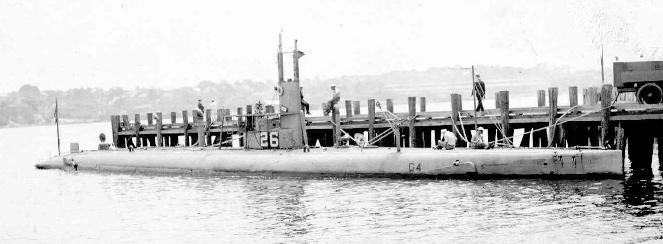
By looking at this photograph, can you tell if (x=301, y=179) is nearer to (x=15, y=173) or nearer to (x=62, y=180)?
(x=62, y=180)

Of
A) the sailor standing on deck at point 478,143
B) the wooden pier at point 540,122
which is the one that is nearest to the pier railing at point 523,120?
the wooden pier at point 540,122

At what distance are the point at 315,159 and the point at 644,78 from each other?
12791mm

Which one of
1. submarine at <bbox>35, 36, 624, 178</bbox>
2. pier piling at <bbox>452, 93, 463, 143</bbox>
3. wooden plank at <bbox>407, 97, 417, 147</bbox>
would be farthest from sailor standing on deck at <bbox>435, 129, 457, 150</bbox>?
wooden plank at <bbox>407, 97, 417, 147</bbox>

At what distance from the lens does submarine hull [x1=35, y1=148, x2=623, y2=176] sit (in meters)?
27.9

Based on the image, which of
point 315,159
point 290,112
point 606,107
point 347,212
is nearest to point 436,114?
point 315,159

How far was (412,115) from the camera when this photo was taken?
35750mm

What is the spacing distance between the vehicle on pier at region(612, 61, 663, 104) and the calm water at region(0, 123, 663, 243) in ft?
9.86

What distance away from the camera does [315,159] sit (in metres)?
33.2

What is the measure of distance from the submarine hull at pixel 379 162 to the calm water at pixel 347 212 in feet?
1.67

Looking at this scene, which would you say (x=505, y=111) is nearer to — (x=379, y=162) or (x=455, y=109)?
(x=455, y=109)

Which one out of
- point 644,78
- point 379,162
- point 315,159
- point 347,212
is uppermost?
point 644,78

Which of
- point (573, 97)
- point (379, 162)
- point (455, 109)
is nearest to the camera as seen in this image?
point (379, 162)

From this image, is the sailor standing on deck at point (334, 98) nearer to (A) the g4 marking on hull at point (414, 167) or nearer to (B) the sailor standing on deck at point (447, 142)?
(B) the sailor standing on deck at point (447, 142)

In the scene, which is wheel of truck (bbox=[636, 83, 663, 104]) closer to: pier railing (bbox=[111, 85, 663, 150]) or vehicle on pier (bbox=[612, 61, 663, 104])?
vehicle on pier (bbox=[612, 61, 663, 104])
